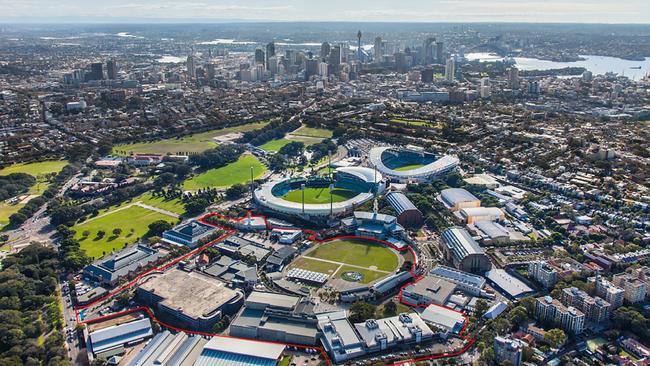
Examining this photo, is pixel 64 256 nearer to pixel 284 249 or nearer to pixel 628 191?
pixel 284 249

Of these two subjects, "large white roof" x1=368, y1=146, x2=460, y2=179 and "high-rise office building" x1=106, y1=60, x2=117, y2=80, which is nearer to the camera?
"large white roof" x1=368, y1=146, x2=460, y2=179

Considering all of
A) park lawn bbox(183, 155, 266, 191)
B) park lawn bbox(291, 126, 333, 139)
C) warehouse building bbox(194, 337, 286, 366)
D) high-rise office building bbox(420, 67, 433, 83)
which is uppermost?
high-rise office building bbox(420, 67, 433, 83)

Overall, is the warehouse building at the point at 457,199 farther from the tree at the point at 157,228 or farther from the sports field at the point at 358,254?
the tree at the point at 157,228

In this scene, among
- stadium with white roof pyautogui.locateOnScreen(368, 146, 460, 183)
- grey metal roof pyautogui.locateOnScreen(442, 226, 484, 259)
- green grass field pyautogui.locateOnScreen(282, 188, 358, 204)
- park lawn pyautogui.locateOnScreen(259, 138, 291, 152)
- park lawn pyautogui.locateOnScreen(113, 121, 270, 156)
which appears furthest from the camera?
park lawn pyautogui.locateOnScreen(259, 138, 291, 152)

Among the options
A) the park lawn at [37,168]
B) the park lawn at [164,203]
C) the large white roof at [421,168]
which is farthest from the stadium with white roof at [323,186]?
the park lawn at [37,168]

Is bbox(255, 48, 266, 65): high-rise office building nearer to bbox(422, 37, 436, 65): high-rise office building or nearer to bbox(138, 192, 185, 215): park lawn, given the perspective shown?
bbox(422, 37, 436, 65): high-rise office building

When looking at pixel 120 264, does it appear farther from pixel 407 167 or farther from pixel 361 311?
pixel 407 167

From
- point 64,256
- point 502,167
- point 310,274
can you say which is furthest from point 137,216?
point 502,167

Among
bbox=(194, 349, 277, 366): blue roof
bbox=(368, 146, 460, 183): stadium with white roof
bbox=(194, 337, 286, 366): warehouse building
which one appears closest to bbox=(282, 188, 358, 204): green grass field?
bbox=(368, 146, 460, 183): stadium with white roof
